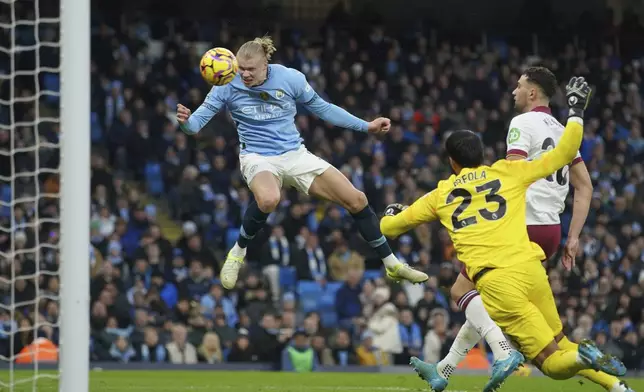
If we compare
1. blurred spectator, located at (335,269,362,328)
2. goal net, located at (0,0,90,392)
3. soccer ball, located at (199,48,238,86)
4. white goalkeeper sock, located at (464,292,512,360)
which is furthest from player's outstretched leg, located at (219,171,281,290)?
blurred spectator, located at (335,269,362,328)

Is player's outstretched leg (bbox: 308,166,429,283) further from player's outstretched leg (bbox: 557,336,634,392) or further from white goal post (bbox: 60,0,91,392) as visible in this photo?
white goal post (bbox: 60,0,91,392)

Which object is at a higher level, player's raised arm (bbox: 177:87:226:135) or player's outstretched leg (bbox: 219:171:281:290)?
player's raised arm (bbox: 177:87:226:135)

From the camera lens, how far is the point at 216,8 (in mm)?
23938

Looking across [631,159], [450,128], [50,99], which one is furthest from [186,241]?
[631,159]

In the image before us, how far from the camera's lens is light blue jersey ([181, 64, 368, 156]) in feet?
32.2

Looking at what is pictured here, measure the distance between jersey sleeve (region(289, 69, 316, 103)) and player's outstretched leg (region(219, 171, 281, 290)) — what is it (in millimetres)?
699

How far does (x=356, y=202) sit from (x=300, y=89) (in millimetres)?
1063

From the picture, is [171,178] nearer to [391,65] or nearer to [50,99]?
[50,99]

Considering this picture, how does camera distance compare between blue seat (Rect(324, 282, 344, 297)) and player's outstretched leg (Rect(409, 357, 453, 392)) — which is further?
blue seat (Rect(324, 282, 344, 297))

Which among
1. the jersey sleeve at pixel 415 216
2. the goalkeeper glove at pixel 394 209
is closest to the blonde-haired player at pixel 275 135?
the goalkeeper glove at pixel 394 209

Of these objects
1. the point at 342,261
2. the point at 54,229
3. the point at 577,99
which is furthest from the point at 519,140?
the point at 54,229

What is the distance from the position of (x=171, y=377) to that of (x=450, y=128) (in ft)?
32.3

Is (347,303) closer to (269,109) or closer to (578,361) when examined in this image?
(269,109)

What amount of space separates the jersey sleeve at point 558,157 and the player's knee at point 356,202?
254cm
